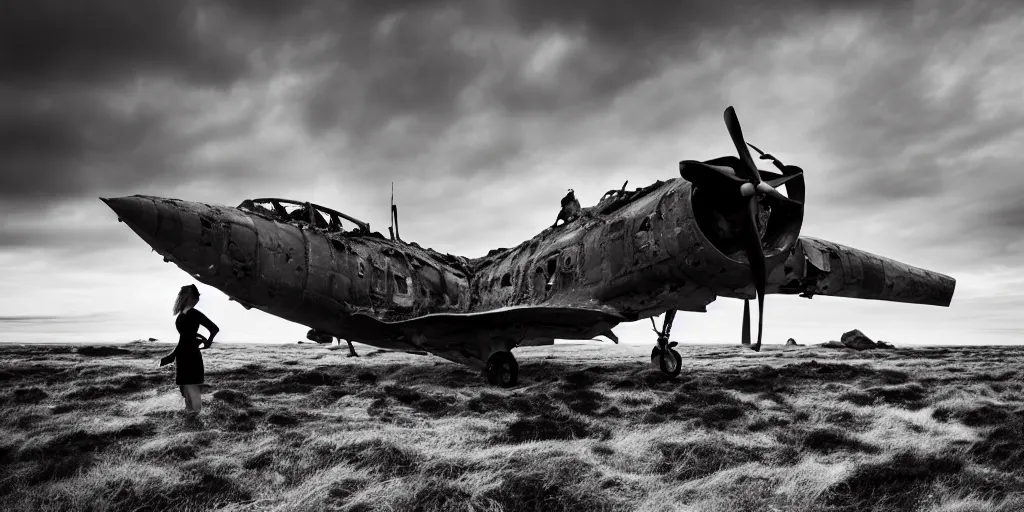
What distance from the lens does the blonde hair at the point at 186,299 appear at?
8.32 metres

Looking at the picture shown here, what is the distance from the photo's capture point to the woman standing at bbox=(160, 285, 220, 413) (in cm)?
805

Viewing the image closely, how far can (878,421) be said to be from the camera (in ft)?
26.8

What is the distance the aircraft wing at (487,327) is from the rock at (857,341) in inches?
616

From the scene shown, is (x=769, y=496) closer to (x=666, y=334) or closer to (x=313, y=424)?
(x=313, y=424)

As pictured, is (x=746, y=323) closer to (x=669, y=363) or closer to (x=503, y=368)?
(x=669, y=363)

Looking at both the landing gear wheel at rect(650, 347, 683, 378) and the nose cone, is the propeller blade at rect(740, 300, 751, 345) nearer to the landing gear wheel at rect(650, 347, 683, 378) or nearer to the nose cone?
the landing gear wheel at rect(650, 347, 683, 378)

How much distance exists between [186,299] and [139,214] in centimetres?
251

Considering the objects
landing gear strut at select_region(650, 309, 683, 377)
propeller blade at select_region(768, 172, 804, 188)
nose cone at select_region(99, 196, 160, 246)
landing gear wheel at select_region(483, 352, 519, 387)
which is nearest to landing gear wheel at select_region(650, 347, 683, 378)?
landing gear strut at select_region(650, 309, 683, 377)

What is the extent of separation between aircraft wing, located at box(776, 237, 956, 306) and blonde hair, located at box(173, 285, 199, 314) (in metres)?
11.1

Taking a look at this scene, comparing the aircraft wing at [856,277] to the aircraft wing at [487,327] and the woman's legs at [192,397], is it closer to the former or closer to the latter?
the aircraft wing at [487,327]

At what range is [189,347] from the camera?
26.7 feet

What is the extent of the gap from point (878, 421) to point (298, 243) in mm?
10571

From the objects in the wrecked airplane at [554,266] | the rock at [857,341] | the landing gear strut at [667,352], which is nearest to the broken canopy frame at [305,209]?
the wrecked airplane at [554,266]

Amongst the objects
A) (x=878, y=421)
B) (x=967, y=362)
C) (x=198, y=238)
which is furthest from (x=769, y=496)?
(x=967, y=362)
